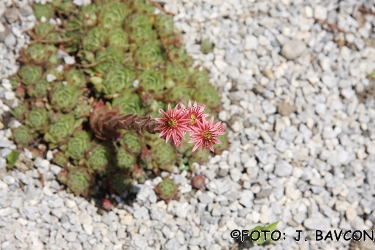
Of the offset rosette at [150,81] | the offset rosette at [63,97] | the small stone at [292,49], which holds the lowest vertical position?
the offset rosette at [63,97]

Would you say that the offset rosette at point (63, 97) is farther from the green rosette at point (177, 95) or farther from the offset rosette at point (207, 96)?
the offset rosette at point (207, 96)

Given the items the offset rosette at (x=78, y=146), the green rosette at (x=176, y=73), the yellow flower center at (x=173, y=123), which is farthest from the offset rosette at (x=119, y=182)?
the yellow flower center at (x=173, y=123)

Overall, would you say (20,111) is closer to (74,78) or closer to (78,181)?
(74,78)

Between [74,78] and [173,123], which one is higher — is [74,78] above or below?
above

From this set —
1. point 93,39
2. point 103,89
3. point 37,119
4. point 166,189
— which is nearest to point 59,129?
point 37,119

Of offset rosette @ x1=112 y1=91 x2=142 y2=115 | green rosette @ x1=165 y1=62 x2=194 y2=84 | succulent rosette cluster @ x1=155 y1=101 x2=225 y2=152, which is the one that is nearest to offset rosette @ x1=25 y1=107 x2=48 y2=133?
offset rosette @ x1=112 y1=91 x2=142 y2=115

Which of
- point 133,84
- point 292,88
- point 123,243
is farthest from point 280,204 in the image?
point 133,84

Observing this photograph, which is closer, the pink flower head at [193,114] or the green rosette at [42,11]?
the pink flower head at [193,114]
